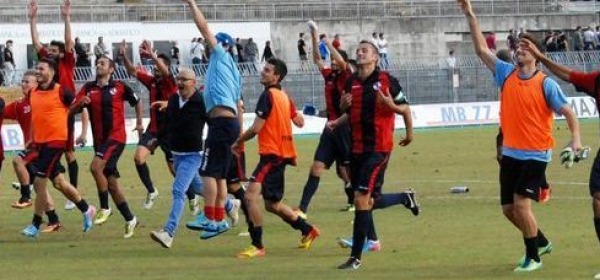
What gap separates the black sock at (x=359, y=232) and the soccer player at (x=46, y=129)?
4.94 meters

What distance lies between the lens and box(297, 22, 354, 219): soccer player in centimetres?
1831

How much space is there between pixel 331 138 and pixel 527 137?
5.70m

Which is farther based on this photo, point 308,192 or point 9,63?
point 9,63

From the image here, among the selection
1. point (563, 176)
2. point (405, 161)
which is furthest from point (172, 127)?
point (405, 161)

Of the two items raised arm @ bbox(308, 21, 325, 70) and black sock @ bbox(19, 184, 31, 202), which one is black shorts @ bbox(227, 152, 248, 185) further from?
black sock @ bbox(19, 184, 31, 202)

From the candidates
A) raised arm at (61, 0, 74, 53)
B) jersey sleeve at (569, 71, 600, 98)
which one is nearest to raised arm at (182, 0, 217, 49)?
raised arm at (61, 0, 74, 53)

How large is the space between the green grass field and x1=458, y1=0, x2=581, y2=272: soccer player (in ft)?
1.54

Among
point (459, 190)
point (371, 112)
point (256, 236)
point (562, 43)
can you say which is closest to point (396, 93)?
point (371, 112)

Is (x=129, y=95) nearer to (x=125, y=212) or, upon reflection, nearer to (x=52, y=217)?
(x=125, y=212)

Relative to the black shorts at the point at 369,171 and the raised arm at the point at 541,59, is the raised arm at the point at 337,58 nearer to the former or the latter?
the black shorts at the point at 369,171

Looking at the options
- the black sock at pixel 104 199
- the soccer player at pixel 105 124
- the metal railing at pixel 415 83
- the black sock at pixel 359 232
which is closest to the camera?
the black sock at pixel 359 232

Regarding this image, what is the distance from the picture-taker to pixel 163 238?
51.3ft

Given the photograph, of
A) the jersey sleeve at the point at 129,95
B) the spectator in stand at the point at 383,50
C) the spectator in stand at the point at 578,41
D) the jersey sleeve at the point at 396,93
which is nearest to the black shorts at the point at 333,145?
the jersey sleeve at the point at 129,95

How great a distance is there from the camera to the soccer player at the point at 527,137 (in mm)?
13500
